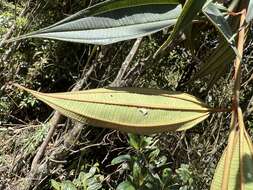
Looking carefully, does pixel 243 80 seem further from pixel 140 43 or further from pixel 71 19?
pixel 71 19

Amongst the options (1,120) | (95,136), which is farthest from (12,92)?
(95,136)

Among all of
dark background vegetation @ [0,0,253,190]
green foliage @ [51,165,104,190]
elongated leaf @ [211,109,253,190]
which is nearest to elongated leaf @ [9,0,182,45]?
elongated leaf @ [211,109,253,190]

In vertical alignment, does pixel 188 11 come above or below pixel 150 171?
above

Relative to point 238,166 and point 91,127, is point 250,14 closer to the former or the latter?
point 238,166

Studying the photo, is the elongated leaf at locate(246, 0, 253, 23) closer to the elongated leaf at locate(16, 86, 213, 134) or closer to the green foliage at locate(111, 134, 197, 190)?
the elongated leaf at locate(16, 86, 213, 134)

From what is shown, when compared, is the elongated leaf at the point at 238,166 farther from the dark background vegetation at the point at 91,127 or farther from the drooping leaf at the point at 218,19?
the dark background vegetation at the point at 91,127

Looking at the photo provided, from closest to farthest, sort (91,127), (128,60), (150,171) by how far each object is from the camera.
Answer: (150,171) → (128,60) → (91,127)

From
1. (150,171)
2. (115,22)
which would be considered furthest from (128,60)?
(115,22)
